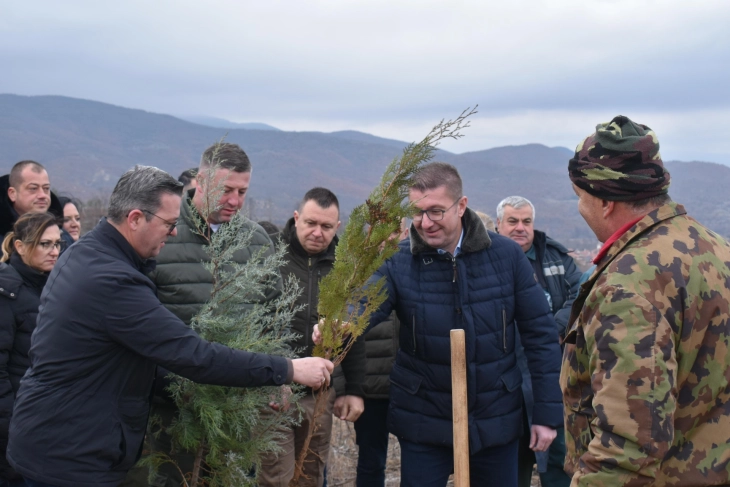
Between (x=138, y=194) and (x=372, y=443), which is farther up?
(x=138, y=194)

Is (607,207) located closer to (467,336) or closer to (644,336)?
(644,336)

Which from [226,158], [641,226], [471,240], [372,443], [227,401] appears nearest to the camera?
[641,226]

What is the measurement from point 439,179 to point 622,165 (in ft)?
5.51

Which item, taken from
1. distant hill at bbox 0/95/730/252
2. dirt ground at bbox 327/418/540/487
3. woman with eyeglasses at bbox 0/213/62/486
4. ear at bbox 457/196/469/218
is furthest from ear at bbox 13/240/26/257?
distant hill at bbox 0/95/730/252

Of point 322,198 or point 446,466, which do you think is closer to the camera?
point 446,466

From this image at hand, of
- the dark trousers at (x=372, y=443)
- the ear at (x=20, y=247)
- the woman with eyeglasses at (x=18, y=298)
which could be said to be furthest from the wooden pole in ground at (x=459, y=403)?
the ear at (x=20, y=247)

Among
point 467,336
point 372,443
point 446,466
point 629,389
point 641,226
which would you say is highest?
point 641,226

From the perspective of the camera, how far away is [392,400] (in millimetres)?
4203

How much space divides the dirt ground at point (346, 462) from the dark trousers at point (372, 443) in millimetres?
1254

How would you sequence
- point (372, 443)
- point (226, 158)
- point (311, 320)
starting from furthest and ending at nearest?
point (372, 443), point (311, 320), point (226, 158)

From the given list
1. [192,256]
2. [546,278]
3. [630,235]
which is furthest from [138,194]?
[546,278]

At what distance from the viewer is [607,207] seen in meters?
2.53

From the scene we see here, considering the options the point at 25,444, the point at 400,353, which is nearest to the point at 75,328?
the point at 25,444

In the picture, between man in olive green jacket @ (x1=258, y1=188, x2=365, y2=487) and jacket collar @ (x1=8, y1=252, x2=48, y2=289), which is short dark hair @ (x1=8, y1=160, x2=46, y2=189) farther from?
man in olive green jacket @ (x1=258, y1=188, x2=365, y2=487)
